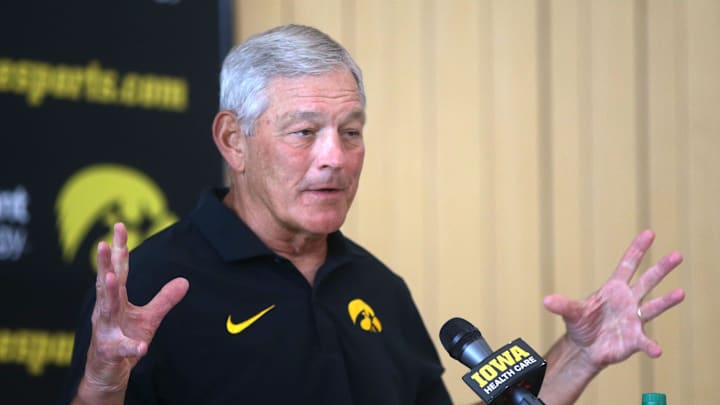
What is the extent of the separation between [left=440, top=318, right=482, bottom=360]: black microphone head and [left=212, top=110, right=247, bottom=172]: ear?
77cm

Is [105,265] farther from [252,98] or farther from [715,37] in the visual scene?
[715,37]

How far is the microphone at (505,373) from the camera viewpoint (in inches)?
67.2

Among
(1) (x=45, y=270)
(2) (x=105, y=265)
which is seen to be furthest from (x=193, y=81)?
(2) (x=105, y=265)

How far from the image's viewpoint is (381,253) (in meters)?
3.73

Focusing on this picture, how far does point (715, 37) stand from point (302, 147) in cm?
242

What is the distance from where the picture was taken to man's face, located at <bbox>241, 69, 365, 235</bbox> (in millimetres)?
2338

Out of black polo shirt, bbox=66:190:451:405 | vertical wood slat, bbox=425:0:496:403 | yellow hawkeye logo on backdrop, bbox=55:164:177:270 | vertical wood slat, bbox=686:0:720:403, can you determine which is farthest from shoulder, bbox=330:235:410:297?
vertical wood slat, bbox=686:0:720:403

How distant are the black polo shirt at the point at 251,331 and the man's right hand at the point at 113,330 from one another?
0.24 metres

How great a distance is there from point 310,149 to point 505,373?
0.80 metres

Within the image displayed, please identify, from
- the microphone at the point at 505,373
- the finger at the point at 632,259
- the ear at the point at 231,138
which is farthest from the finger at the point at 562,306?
the ear at the point at 231,138

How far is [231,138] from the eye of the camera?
2.48 meters

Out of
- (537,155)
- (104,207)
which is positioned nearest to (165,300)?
(104,207)

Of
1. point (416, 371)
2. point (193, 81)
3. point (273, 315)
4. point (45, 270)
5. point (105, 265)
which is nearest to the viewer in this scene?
point (105, 265)

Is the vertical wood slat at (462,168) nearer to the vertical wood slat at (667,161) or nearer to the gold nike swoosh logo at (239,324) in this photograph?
the vertical wood slat at (667,161)
